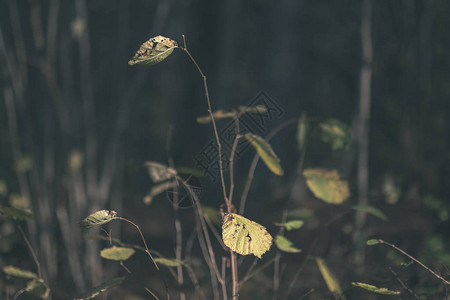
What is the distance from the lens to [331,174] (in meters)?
1.56

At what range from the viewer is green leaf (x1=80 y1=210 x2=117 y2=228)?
110 centimetres

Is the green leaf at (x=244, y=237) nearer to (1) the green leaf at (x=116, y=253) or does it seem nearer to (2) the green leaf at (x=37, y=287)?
(1) the green leaf at (x=116, y=253)

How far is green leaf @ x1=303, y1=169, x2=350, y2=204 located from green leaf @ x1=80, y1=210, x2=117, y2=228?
687mm

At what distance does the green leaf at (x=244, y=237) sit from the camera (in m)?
1.08

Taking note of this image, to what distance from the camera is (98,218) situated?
1.12m

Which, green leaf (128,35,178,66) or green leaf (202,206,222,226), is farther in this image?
green leaf (202,206,222,226)

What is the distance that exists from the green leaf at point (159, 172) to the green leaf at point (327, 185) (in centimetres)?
46

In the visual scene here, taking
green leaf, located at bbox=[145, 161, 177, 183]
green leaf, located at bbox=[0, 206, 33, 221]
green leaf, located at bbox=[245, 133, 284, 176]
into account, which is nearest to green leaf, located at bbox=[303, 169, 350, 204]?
green leaf, located at bbox=[245, 133, 284, 176]

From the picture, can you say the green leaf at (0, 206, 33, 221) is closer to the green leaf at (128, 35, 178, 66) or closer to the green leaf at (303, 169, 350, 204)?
the green leaf at (128, 35, 178, 66)

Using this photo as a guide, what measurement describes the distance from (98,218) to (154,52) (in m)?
0.45

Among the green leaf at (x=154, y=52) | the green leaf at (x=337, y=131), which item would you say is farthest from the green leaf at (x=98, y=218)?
the green leaf at (x=337, y=131)

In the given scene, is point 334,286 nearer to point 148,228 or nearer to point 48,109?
point 48,109

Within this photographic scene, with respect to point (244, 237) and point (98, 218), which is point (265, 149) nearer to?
point (244, 237)

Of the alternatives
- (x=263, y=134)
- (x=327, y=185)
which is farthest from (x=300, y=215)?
(x=263, y=134)
